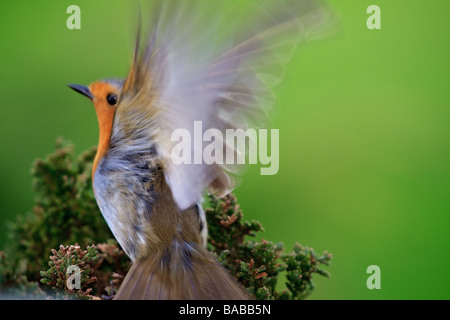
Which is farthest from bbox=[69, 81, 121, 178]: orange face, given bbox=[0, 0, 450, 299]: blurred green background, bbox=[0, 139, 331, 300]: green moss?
bbox=[0, 0, 450, 299]: blurred green background

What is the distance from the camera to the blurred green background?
3.77 m

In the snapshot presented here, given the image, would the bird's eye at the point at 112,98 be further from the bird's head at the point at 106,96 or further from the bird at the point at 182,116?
the bird at the point at 182,116

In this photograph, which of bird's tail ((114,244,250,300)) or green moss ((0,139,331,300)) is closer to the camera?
bird's tail ((114,244,250,300))

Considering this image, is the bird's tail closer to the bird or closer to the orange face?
the bird

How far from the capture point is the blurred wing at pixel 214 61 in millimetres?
1660

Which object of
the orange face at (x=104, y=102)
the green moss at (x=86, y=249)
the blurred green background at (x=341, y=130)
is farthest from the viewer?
the blurred green background at (x=341, y=130)

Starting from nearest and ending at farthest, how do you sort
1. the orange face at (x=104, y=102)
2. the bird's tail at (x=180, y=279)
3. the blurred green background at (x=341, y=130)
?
1. the bird's tail at (x=180, y=279)
2. the orange face at (x=104, y=102)
3. the blurred green background at (x=341, y=130)

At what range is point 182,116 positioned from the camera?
174 centimetres

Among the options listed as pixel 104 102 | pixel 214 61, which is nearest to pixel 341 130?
pixel 104 102

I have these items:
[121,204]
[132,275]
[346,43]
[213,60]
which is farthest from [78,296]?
[346,43]

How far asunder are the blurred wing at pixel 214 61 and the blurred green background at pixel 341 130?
2136 mm

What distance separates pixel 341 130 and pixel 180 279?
275cm

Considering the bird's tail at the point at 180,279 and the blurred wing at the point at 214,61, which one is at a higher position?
the blurred wing at the point at 214,61

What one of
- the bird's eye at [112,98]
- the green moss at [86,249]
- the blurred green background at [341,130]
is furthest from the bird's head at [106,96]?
the blurred green background at [341,130]
